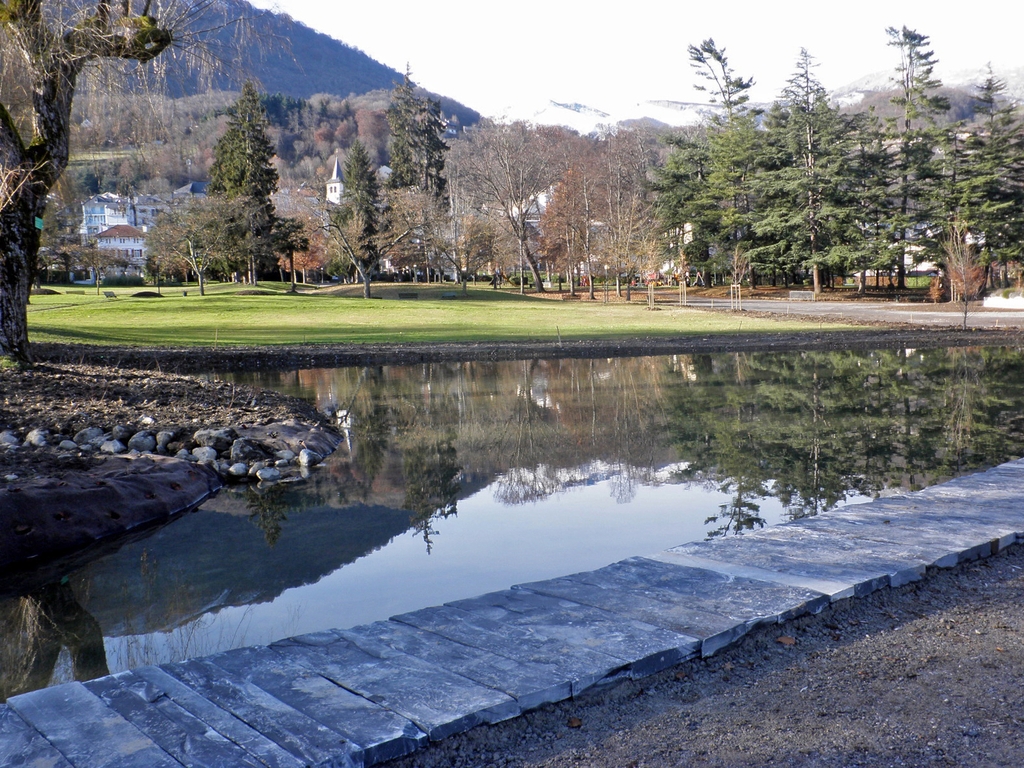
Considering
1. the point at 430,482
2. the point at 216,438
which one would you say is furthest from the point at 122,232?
the point at 430,482

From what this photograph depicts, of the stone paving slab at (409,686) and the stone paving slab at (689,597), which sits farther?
the stone paving slab at (689,597)

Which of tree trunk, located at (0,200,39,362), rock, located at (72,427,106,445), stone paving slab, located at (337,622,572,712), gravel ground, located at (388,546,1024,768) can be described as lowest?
gravel ground, located at (388,546,1024,768)

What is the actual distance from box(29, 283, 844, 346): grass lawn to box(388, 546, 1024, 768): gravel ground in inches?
989

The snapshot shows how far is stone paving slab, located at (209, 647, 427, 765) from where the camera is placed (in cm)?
318

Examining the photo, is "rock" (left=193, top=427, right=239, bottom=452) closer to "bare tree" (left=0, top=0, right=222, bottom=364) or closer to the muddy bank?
"bare tree" (left=0, top=0, right=222, bottom=364)

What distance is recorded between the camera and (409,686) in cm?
366

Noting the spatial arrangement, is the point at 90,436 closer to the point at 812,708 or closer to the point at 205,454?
the point at 205,454

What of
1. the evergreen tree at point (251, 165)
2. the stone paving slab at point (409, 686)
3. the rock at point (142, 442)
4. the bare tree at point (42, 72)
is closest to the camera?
the stone paving slab at point (409, 686)

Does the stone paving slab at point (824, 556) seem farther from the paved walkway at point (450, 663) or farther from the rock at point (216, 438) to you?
the rock at point (216, 438)

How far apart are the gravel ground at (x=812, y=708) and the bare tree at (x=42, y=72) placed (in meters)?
13.0

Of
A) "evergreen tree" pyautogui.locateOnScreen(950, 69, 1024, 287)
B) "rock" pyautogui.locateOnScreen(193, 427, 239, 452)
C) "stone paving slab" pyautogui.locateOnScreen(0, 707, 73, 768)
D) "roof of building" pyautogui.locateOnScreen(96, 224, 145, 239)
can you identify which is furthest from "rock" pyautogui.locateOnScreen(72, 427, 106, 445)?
"roof of building" pyautogui.locateOnScreen(96, 224, 145, 239)

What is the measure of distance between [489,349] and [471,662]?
22.3 m

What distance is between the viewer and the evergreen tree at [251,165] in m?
56.6

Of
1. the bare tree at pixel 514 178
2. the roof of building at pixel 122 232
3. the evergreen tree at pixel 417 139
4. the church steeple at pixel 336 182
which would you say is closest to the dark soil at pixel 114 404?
the bare tree at pixel 514 178
